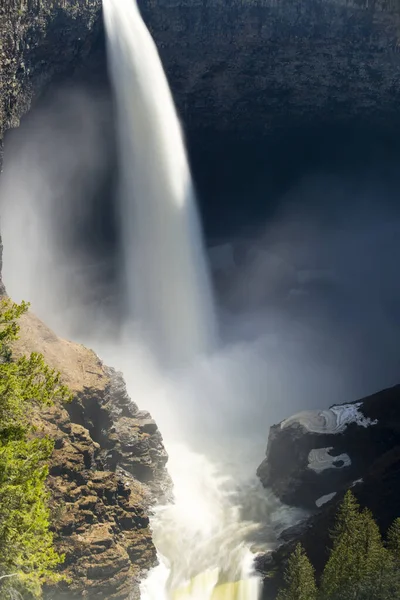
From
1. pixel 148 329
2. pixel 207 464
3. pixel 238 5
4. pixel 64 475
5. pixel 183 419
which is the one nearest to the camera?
pixel 64 475

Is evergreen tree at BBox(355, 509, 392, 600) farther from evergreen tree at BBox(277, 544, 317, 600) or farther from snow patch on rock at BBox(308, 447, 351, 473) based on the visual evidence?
snow patch on rock at BBox(308, 447, 351, 473)

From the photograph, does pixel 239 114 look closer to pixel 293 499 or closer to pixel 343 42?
pixel 343 42

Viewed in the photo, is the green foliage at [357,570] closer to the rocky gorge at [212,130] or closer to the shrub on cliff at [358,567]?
the shrub on cliff at [358,567]

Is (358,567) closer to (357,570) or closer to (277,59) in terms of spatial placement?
(357,570)

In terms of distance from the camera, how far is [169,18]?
1982 inches

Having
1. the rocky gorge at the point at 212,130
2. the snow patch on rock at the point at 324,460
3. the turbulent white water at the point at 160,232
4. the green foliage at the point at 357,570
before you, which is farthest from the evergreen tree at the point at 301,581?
the turbulent white water at the point at 160,232

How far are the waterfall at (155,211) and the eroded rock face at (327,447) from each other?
15.6 metres

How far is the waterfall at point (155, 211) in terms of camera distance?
5006 centimetres

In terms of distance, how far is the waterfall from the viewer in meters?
50.1

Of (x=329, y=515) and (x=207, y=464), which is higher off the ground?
(x=207, y=464)

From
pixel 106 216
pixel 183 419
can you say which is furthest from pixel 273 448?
pixel 106 216

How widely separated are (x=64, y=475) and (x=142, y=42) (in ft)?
107

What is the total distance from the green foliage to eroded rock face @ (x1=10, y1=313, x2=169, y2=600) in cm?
828

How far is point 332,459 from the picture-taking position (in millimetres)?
37562
